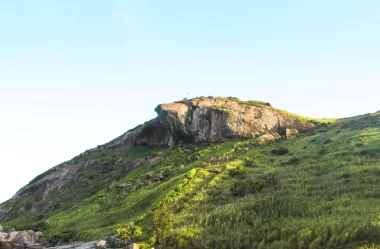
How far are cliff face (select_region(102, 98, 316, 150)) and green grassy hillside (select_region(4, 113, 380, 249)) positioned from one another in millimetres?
3238

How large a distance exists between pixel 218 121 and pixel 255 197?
33.4m

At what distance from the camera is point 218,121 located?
6712 centimetres

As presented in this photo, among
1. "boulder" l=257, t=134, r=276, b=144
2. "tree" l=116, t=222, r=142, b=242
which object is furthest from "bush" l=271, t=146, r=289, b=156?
"tree" l=116, t=222, r=142, b=242

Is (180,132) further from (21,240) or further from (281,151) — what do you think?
(21,240)

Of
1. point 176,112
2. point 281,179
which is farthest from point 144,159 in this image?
point 281,179

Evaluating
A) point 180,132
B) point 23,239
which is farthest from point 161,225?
point 180,132

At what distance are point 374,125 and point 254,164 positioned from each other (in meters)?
24.2

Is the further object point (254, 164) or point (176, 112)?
point (176, 112)

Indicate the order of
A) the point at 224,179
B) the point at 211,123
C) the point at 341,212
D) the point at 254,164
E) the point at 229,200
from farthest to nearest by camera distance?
1. the point at 211,123
2. the point at 254,164
3. the point at 224,179
4. the point at 229,200
5. the point at 341,212

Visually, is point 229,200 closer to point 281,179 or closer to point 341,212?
point 281,179

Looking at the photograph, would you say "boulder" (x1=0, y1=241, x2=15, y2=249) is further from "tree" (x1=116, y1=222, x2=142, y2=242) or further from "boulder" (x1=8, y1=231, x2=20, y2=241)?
"tree" (x1=116, y1=222, x2=142, y2=242)

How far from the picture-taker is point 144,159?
227 ft

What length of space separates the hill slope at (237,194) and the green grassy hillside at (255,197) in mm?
99

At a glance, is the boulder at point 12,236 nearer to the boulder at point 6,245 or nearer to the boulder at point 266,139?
the boulder at point 6,245
